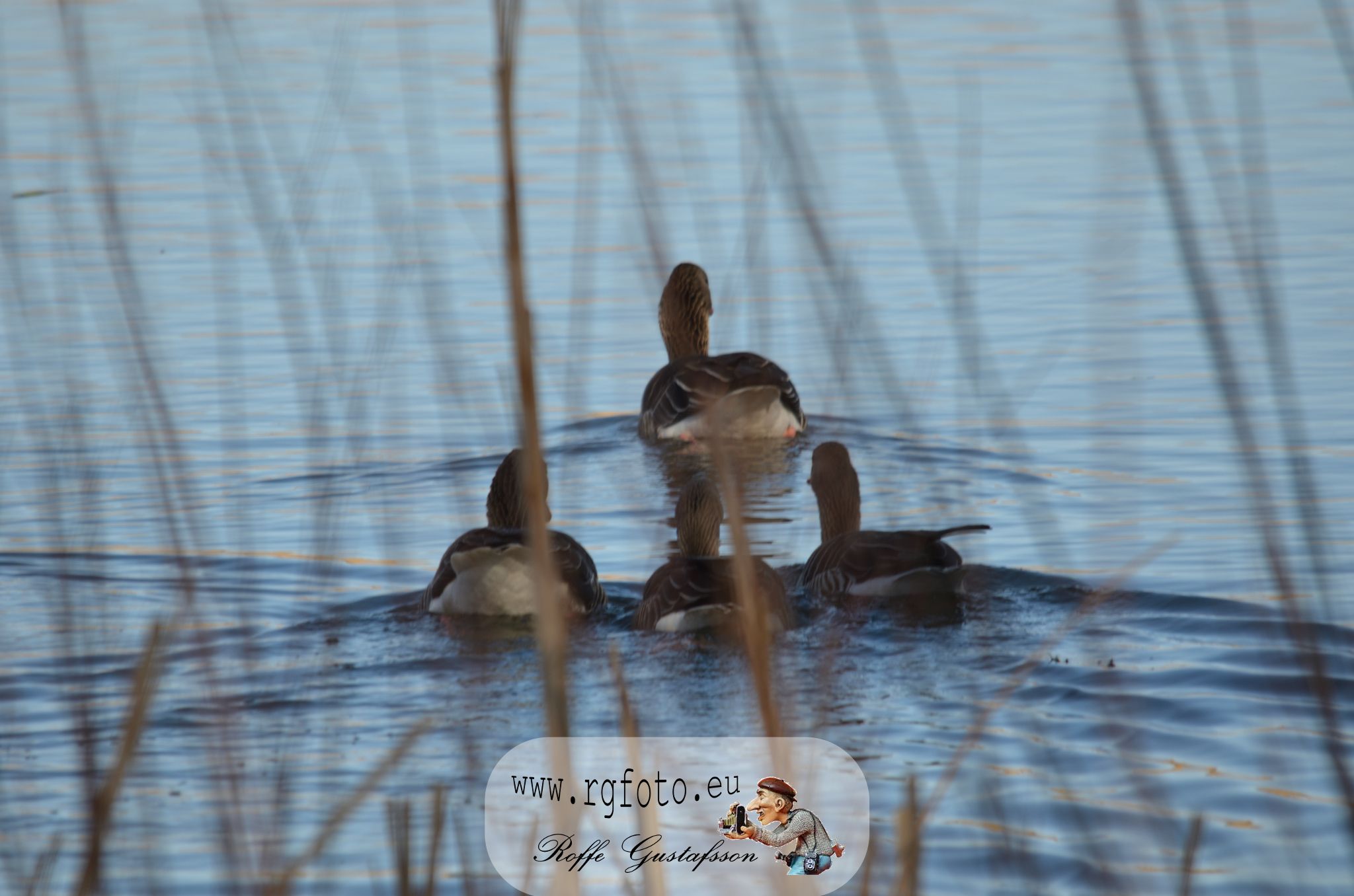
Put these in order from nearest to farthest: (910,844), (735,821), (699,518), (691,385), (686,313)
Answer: (910,844) → (735,821) → (699,518) → (691,385) → (686,313)

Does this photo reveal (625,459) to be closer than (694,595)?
No

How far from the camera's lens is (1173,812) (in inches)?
177

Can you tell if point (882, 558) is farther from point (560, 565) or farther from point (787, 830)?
point (787, 830)

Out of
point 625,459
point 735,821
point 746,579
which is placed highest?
point 746,579

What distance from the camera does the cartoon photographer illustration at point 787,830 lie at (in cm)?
249

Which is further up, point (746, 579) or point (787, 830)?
point (746, 579)

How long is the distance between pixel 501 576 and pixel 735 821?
14.1 feet

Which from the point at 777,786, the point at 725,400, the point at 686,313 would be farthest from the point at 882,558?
the point at 686,313

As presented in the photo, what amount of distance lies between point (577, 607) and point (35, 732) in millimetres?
2320

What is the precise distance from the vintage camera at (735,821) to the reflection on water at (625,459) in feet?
0.83

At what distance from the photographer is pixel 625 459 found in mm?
10172

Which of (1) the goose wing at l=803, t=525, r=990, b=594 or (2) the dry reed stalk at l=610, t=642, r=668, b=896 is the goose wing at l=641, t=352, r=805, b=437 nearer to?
(1) the goose wing at l=803, t=525, r=990, b=594

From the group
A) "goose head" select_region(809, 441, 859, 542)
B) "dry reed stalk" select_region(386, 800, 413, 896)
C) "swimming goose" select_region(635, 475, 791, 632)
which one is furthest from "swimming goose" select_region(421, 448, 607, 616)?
"dry reed stalk" select_region(386, 800, 413, 896)

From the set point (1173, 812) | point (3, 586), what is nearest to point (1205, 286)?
point (1173, 812)
